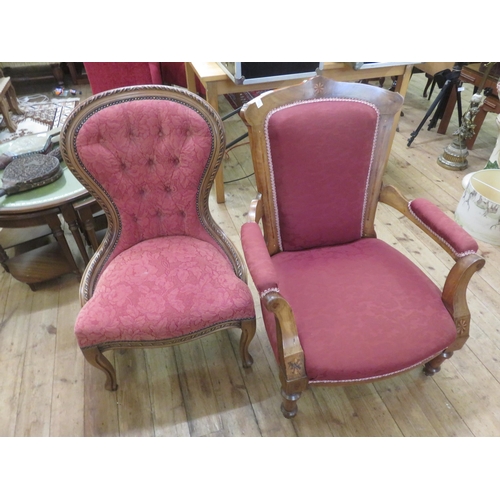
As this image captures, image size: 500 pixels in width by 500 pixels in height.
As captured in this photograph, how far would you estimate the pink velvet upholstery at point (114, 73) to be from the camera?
2.17m

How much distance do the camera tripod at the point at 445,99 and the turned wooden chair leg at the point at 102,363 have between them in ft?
8.56

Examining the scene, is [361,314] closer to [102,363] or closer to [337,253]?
[337,253]

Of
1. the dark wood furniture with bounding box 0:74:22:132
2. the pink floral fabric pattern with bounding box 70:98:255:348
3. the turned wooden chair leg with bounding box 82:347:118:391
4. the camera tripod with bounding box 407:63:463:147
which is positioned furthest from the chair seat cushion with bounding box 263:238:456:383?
the dark wood furniture with bounding box 0:74:22:132

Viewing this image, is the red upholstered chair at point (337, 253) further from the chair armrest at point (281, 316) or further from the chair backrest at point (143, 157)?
the chair backrest at point (143, 157)

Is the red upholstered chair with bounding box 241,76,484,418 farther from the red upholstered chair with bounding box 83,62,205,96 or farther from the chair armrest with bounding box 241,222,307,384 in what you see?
the red upholstered chair with bounding box 83,62,205,96

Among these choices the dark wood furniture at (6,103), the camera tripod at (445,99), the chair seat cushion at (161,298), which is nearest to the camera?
the chair seat cushion at (161,298)

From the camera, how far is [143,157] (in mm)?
1219

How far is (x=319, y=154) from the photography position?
119 cm

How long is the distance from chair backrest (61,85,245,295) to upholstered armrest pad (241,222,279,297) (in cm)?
26

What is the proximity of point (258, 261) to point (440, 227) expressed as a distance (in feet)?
1.96

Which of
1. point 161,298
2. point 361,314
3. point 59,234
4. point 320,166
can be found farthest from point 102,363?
point 320,166

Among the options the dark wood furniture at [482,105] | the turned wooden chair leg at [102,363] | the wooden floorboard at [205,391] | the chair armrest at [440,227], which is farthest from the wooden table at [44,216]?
the dark wood furniture at [482,105]
